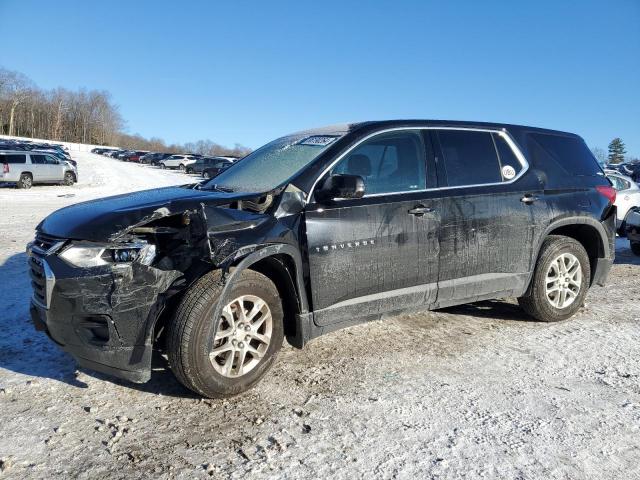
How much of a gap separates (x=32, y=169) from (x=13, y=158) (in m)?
0.97

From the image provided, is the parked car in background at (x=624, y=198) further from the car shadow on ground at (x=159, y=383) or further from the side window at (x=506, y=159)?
the car shadow on ground at (x=159, y=383)

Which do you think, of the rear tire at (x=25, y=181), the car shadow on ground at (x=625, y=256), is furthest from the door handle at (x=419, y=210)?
the rear tire at (x=25, y=181)

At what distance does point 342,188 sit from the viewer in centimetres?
348

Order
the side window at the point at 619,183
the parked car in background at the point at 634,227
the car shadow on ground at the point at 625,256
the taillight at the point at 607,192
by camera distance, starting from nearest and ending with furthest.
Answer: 1. the taillight at the point at 607,192
2. the car shadow on ground at the point at 625,256
3. the parked car in background at the point at 634,227
4. the side window at the point at 619,183

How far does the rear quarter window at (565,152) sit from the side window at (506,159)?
10.9 inches

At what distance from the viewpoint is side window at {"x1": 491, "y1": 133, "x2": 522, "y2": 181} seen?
181 inches

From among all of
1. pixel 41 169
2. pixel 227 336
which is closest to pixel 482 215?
pixel 227 336

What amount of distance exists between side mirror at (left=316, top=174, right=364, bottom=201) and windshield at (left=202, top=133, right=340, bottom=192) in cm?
31

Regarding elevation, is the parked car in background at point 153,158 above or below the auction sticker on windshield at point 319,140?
above

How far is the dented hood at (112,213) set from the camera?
3.06 meters

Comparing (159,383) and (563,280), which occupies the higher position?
(563,280)

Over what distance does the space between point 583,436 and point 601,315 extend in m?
2.82

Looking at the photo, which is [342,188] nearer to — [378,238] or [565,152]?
[378,238]

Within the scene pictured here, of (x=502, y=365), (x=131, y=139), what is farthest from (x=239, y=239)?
(x=131, y=139)
